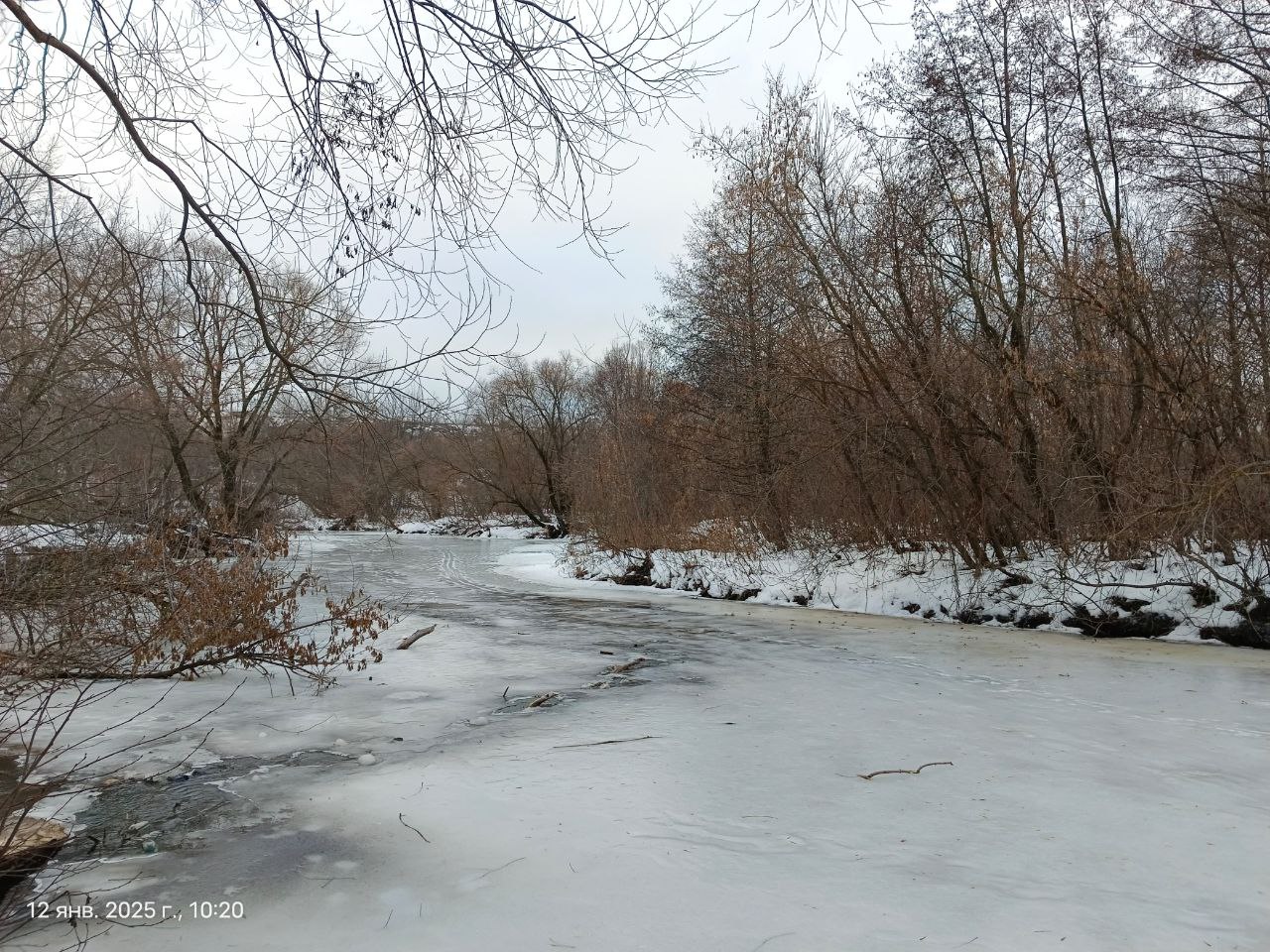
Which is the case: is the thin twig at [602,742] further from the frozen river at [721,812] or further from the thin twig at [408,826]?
the thin twig at [408,826]

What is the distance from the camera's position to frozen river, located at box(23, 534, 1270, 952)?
2957mm

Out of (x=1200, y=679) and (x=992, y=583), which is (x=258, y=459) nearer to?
(x=992, y=583)

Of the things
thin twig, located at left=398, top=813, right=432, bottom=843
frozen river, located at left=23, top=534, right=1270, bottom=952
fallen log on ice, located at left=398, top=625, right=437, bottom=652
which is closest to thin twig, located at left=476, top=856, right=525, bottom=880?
frozen river, located at left=23, top=534, right=1270, bottom=952

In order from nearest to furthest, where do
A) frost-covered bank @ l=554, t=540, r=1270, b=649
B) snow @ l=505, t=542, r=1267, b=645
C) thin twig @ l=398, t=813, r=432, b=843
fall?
thin twig @ l=398, t=813, r=432, b=843 → frost-covered bank @ l=554, t=540, r=1270, b=649 → snow @ l=505, t=542, r=1267, b=645

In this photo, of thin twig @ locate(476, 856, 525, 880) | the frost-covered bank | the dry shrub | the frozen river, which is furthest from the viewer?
the frost-covered bank

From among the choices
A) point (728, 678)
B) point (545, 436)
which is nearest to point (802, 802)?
point (728, 678)

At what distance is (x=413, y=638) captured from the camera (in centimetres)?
930

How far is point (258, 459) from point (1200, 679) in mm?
16301

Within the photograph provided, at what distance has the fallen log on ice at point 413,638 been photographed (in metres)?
8.94

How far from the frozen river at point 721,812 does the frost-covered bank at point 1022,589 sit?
2386 mm

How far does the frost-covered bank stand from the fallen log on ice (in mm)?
6603

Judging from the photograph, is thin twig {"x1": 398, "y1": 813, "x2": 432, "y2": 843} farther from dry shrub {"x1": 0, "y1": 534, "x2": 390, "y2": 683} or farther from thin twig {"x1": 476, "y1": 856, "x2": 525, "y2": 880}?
dry shrub {"x1": 0, "y1": 534, "x2": 390, "y2": 683}

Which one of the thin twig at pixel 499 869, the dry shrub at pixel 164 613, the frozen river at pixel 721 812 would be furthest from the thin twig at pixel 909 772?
the dry shrub at pixel 164 613

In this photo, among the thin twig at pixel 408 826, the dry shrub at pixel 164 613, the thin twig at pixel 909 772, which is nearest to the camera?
the thin twig at pixel 408 826
